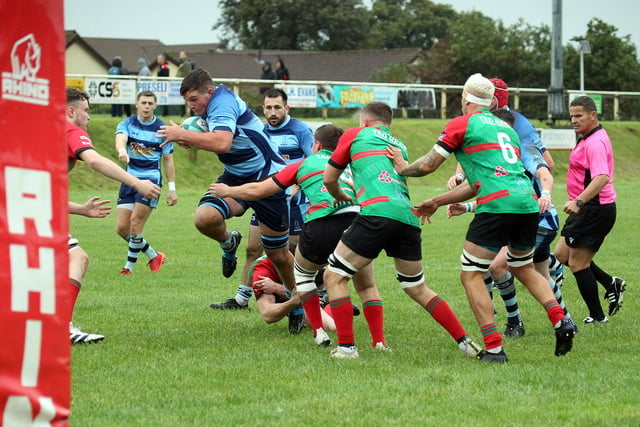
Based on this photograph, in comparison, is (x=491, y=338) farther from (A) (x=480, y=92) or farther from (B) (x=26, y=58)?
(B) (x=26, y=58)

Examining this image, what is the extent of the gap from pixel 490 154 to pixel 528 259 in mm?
902

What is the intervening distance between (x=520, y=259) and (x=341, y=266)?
1.33 meters

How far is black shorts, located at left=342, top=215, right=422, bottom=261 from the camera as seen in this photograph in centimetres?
711

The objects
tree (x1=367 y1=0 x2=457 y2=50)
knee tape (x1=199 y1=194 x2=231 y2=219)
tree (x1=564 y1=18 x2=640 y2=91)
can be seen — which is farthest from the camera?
tree (x1=367 y1=0 x2=457 y2=50)

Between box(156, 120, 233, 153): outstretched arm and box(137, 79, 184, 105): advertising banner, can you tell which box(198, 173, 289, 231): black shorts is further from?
box(137, 79, 184, 105): advertising banner

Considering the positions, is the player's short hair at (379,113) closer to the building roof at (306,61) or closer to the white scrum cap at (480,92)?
the white scrum cap at (480,92)

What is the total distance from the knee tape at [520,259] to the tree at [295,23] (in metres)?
79.0

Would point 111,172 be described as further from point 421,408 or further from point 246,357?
point 421,408

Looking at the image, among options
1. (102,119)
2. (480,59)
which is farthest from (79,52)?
(102,119)

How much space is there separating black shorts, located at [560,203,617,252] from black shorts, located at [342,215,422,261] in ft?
8.38

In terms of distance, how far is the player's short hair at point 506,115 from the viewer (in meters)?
8.06

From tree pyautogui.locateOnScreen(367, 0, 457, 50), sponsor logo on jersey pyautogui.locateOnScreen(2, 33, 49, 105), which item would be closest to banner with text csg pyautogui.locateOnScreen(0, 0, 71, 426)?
sponsor logo on jersey pyautogui.locateOnScreen(2, 33, 49, 105)

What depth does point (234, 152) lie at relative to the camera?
9.22 m

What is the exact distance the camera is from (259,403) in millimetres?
5922
